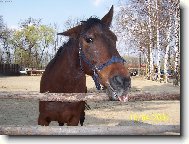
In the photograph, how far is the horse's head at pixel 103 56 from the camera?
2664 millimetres

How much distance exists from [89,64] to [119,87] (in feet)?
1.92

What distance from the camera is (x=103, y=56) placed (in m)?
2.91

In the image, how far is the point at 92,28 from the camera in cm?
306

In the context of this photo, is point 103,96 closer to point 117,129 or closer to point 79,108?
point 117,129

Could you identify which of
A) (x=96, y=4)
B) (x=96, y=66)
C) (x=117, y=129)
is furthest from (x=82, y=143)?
(x=96, y=4)

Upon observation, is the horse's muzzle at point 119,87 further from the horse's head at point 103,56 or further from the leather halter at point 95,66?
the leather halter at point 95,66

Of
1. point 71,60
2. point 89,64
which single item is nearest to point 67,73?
point 71,60

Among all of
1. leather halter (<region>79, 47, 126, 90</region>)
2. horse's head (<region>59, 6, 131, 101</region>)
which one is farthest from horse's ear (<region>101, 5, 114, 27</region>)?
leather halter (<region>79, 47, 126, 90</region>)

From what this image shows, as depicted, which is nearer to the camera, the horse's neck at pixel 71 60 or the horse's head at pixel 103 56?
the horse's head at pixel 103 56

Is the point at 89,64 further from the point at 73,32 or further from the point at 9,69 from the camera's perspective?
the point at 9,69

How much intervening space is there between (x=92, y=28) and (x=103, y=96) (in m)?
0.71

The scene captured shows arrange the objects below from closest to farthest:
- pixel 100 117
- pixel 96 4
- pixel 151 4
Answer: pixel 96 4 → pixel 100 117 → pixel 151 4

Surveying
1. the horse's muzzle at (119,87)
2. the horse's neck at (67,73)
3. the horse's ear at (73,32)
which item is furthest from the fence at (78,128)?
the horse's ear at (73,32)

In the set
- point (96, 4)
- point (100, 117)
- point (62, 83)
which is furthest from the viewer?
point (100, 117)
